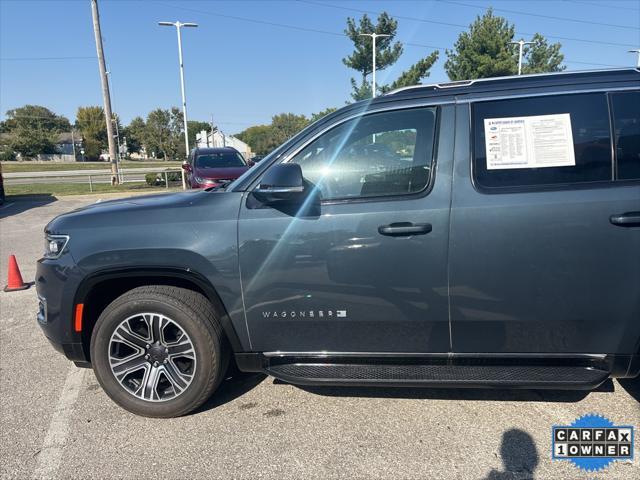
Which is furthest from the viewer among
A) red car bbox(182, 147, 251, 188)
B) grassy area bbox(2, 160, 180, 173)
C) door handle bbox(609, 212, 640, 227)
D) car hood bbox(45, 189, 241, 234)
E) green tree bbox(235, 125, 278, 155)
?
green tree bbox(235, 125, 278, 155)

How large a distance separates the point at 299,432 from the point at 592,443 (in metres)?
1.72

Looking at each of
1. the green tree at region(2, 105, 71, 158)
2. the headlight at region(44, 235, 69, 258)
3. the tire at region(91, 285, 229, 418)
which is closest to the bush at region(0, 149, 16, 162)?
the green tree at region(2, 105, 71, 158)

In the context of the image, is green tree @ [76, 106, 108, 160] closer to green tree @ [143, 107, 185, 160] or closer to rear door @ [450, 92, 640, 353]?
green tree @ [143, 107, 185, 160]

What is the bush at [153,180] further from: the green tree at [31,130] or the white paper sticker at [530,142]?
the green tree at [31,130]

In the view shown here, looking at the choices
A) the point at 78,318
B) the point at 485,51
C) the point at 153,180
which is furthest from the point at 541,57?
the point at 78,318

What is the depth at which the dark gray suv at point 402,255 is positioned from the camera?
2531mm

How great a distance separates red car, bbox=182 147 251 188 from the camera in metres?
12.7

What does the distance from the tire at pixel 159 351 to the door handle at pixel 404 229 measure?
47.3 inches

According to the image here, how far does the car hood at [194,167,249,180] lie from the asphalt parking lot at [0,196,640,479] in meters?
9.51

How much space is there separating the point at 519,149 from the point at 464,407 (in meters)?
1.68

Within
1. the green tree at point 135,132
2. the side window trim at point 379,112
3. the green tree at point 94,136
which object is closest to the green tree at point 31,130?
the green tree at point 94,136

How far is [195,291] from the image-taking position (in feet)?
9.62

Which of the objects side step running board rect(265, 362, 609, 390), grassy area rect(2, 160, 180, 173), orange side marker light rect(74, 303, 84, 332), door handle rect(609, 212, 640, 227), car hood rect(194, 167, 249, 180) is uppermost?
grassy area rect(2, 160, 180, 173)

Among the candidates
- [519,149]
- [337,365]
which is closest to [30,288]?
[337,365]
